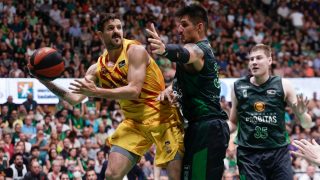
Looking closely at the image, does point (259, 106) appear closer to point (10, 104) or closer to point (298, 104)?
point (298, 104)

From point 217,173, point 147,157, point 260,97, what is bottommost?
point 147,157

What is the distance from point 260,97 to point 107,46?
1850 mm

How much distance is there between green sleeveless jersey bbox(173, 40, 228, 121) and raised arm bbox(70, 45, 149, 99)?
0.36m

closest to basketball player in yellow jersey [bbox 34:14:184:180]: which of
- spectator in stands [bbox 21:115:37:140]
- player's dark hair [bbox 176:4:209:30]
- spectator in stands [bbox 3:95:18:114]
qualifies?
player's dark hair [bbox 176:4:209:30]

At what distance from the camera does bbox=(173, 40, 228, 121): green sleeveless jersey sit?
6.12 meters

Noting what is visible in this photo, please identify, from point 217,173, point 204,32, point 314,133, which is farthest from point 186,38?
point 314,133

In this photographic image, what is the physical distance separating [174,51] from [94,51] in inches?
464

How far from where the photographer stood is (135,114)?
22.1 feet

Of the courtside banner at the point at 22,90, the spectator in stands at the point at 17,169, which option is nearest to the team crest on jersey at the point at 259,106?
the spectator in stands at the point at 17,169

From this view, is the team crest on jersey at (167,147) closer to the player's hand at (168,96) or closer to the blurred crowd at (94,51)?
the player's hand at (168,96)

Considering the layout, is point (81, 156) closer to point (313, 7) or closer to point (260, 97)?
point (260, 97)

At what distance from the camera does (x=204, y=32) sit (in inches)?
246

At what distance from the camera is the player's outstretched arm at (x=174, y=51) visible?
5.54 metres

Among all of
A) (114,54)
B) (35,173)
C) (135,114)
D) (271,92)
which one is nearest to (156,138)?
(135,114)
